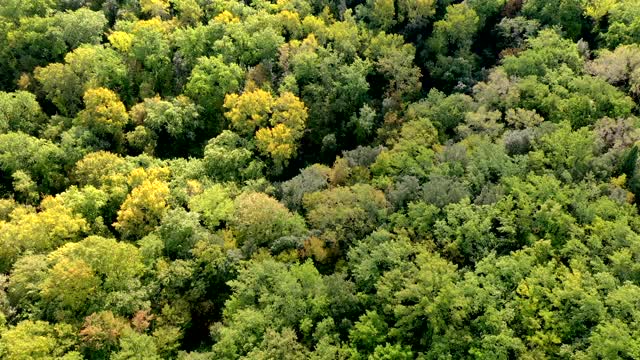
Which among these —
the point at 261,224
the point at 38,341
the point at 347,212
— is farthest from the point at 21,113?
the point at 347,212

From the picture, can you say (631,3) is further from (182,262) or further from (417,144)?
(182,262)

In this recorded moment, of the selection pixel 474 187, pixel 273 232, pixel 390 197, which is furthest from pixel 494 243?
pixel 273 232

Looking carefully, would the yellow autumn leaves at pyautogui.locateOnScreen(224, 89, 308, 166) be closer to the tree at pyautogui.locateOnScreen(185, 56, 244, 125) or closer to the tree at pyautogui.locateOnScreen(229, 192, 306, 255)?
the tree at pyautogui.locateOnScreen(185, 56, 244, 125)

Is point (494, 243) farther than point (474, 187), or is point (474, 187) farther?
point (474, 187)

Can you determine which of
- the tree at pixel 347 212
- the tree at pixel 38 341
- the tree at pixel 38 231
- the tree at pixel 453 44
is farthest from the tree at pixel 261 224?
the tree at pixel 453 44

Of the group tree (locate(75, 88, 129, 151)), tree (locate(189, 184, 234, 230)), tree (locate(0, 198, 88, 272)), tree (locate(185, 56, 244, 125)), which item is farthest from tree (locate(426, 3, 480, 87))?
tree (locate(0, 198, 88, 272))

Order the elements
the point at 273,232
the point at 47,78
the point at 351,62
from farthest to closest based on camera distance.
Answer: the point at 351,62 → the point at 47,78 → the point at 273,232

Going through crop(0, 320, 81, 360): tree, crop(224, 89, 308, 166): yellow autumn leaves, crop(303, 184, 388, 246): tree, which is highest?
crop(224, 89, 308, 166): yellow autumn leaves
